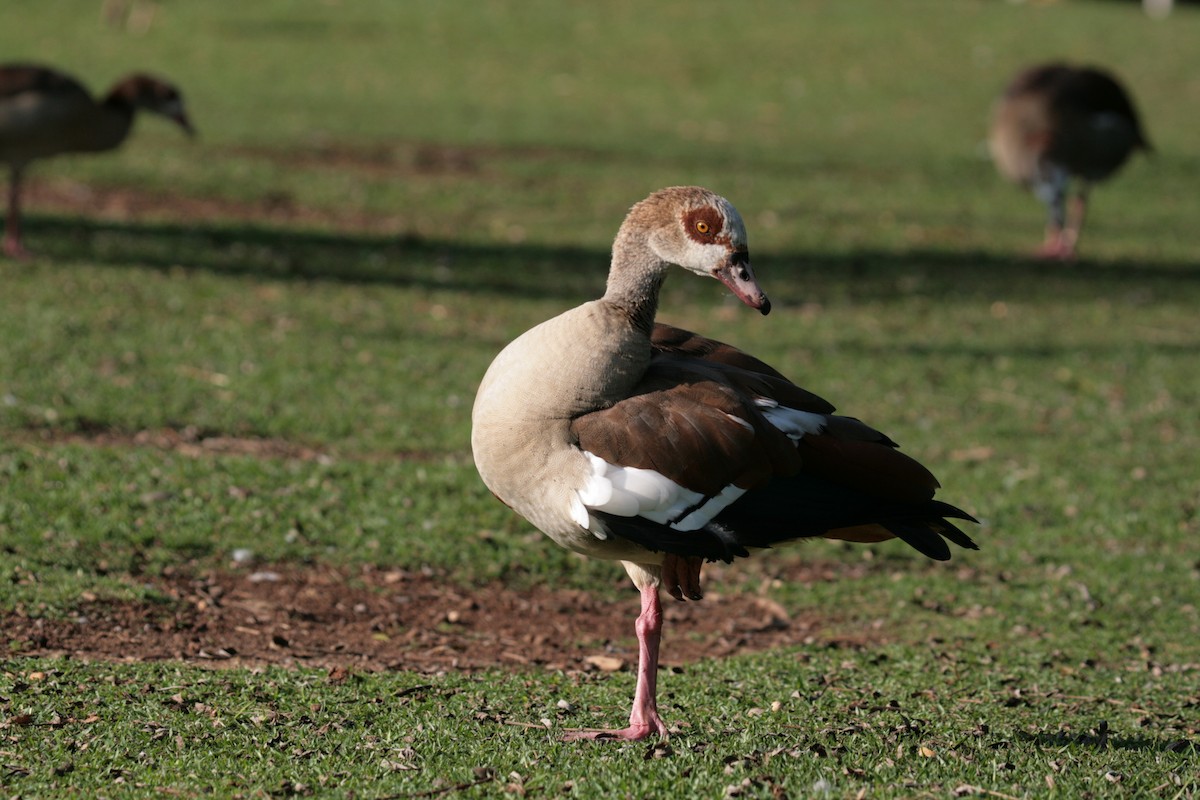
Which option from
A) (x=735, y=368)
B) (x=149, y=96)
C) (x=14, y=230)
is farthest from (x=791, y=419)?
(x=149, y=96)

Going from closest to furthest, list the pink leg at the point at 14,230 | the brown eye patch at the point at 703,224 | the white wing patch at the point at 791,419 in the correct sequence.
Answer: the brown eye patch at the point at 703,224 < the white wing patch at the point at 791,419 < the pink leg at the point at 14,230

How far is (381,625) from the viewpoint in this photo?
6430 mm

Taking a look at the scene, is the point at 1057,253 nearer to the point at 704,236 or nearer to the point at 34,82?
the point at 34,82

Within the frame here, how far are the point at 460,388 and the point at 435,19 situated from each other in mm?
18667

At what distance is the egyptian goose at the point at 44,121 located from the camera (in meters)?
11.6

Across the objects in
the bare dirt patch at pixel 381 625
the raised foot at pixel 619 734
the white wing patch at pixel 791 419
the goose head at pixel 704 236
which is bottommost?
the bare dirt patch at pixel 381 625

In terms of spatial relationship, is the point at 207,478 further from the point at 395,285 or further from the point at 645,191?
the point at 645,191

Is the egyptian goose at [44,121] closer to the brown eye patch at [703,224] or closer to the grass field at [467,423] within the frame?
the grass field at [467,423]

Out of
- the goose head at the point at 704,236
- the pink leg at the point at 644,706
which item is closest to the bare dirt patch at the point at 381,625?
the pink leg at the point at 644,706

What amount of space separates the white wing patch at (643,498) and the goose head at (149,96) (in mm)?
9662

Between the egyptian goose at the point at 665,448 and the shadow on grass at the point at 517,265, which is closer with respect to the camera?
the egyptian goose at the point at 665,448

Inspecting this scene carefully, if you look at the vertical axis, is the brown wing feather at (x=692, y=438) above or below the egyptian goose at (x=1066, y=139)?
below

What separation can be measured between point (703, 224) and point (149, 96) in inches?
385

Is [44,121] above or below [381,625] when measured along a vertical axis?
above
